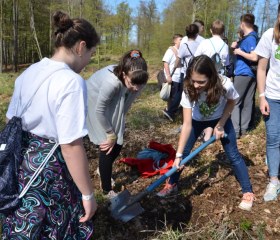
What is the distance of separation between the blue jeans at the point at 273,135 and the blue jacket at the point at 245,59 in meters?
1.63

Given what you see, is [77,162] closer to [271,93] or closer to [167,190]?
[167,190]

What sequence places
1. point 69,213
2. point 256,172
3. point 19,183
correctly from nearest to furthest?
point 19,183 → point 69,213 → point 256,172

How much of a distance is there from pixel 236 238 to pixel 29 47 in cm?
3274

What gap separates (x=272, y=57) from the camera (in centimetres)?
299

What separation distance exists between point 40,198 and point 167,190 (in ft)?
6.58

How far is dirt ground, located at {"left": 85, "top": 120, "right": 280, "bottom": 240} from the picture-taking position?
287 cm

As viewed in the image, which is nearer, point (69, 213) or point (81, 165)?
point (81, 165)

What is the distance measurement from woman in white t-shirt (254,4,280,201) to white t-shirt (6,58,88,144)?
83.9 inches

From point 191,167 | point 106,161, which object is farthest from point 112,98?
point 191,167

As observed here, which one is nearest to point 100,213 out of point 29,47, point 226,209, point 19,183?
point 226,209

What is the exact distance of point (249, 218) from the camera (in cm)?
305

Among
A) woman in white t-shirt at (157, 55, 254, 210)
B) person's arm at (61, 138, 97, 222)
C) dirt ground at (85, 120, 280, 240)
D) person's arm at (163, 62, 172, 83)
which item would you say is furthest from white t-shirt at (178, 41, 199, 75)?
person's arm at (61, 138, 97, 222)

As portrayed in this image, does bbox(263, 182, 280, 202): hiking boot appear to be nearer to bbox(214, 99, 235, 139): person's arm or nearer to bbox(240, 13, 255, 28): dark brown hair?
bbox(214, 99, 235, 139): person's arm

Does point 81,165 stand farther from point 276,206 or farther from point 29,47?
point 29,47
